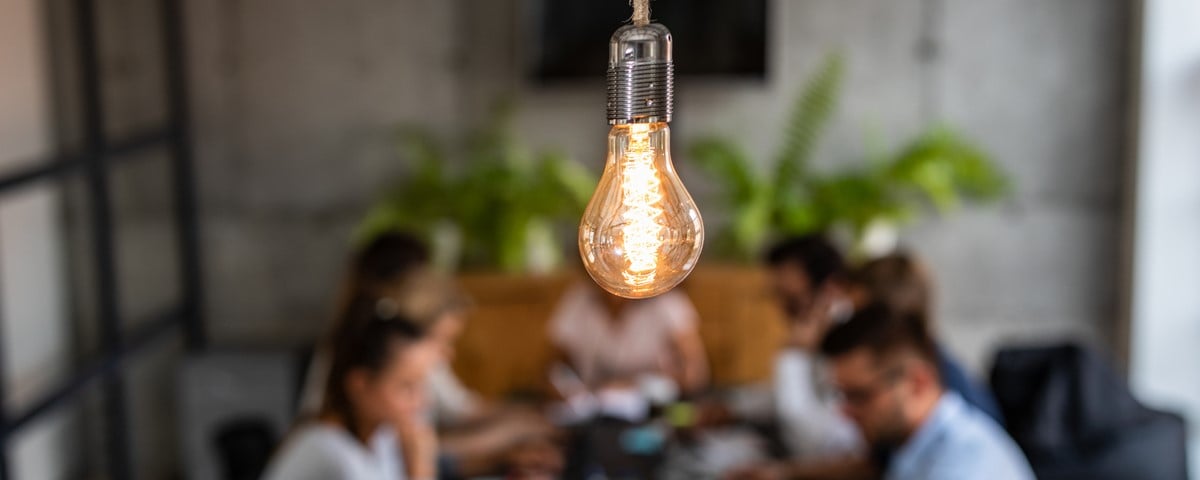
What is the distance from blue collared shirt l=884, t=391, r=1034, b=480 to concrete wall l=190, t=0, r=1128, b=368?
8.76 ft

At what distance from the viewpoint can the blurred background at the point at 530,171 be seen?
5555 mm

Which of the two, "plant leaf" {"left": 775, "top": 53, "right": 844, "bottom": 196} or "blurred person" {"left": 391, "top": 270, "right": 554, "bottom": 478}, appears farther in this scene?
"plant leaf" {"left": 775, "top": 53, "right": 844, "bottom": 196}

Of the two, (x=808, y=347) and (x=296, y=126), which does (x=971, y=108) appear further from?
(x=296, y=126)

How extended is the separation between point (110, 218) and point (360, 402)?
2.31 metres

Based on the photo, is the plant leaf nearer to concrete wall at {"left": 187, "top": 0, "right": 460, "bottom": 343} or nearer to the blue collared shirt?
concrete wall at {"left": 187, "top": 0, "right": 460, "bottom": 343}

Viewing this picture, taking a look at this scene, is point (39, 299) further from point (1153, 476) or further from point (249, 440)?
point (1153, 476)

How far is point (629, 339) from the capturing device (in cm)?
494

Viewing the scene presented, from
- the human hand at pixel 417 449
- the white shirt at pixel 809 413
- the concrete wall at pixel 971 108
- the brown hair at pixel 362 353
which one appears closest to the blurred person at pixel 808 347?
the white shirt at pixel 809 413

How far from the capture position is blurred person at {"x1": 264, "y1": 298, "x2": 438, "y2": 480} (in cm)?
326

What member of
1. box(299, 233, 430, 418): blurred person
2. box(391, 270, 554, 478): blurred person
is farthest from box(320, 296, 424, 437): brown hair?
box(299, 233, 430, 418): blurred person

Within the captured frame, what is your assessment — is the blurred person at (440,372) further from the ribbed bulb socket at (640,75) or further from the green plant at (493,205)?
the ribbed bulb socket at (640,75)

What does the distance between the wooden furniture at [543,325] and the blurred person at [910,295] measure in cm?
124

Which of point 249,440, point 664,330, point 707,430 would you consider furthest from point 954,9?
point 249,440

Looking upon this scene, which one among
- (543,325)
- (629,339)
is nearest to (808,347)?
(629,339)
